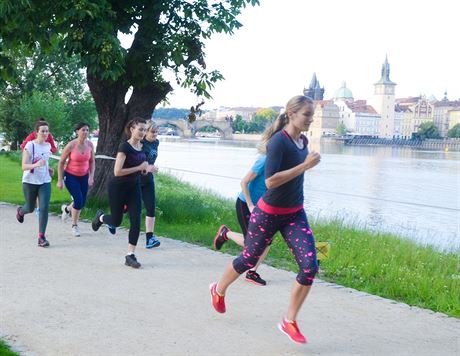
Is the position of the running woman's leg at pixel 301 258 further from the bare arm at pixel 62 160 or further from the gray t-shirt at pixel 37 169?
the bare arm at pixel 62 160

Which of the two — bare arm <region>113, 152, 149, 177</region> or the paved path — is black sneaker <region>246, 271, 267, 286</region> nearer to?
the paved path

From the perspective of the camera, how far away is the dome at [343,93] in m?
195

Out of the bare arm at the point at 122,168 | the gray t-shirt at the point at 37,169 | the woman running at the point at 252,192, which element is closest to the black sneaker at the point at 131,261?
the bare arm at the point at 122,168

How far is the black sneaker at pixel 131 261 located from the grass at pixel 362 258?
1.50m

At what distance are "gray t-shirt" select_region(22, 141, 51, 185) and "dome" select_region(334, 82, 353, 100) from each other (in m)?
191

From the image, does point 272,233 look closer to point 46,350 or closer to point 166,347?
point 166,347

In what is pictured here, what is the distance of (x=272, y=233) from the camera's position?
483 centimetres

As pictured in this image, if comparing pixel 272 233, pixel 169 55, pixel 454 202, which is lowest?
pixel 454 202

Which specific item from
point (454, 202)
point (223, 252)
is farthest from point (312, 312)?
point (454, 202)

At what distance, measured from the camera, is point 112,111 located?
39.7 feet

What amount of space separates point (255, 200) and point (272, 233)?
154 cm


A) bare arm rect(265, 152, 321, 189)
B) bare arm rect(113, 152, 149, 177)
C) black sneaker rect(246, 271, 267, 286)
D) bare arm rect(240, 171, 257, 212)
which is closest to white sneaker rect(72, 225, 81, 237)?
bare arm rect(113, 152, 149, 177)

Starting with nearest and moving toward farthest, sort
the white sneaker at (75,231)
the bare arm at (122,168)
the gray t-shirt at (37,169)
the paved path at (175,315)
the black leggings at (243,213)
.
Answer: the paved path at (175,315)
the black leggings at (243,213)
the bare arm at (122,168)
the gray t-shirt at (37,169)
the white sneaker at (75,231)

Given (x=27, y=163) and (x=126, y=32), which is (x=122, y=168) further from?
(x=126, y=32)
